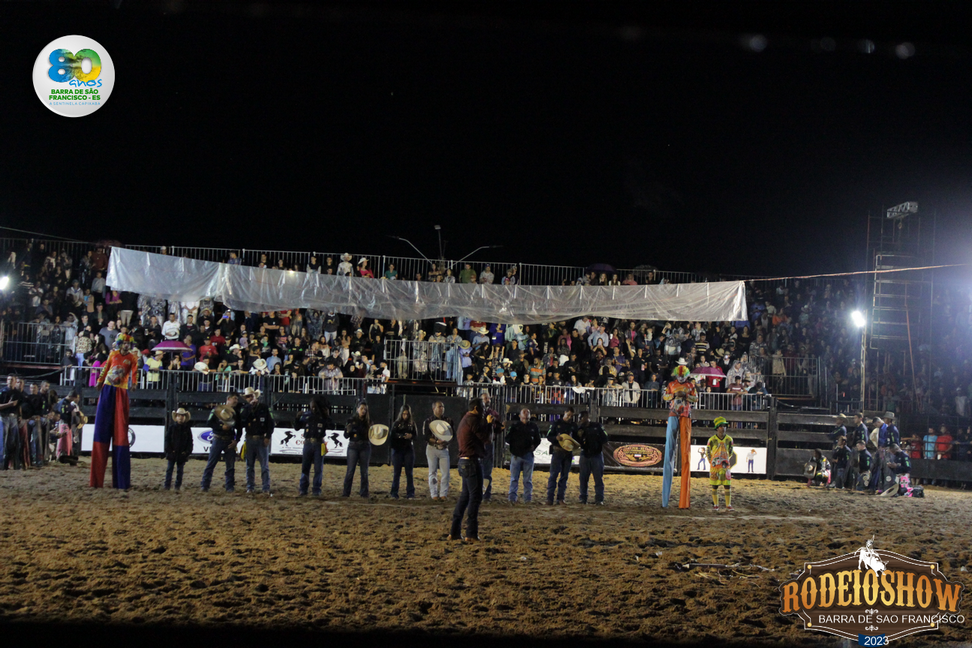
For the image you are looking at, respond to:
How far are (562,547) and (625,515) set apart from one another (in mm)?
3131

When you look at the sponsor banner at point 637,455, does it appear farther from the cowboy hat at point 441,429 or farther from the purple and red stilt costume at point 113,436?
the purple and red stilt costume at point 113,436

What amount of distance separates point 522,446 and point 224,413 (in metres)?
4.98

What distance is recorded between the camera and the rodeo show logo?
10.7 metres

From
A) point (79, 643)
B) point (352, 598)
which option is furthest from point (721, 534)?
point (79, 643)

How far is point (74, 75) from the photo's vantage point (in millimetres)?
11023

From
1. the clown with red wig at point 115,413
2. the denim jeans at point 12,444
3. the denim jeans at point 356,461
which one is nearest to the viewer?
the clown with red wig at point 115,413

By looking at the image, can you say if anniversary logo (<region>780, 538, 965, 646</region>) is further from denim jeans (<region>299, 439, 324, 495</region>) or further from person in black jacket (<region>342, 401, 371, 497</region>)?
denim jeans (<region>299, 439, 324, 495</region>)

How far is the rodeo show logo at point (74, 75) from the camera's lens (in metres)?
10.7

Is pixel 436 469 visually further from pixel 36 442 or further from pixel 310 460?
pixel 36 442

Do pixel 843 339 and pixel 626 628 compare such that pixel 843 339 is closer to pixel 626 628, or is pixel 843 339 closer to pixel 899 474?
pixel 899 474

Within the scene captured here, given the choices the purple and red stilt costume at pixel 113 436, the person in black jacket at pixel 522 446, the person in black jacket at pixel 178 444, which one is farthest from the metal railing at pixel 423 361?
the purple and red stilt costume at pixel 113 436

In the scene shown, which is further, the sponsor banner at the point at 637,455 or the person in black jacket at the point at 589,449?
the sponsor banner at the point at 637,455

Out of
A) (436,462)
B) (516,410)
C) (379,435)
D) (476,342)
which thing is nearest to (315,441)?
(436,462)

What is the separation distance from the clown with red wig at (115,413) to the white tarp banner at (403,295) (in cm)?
327
